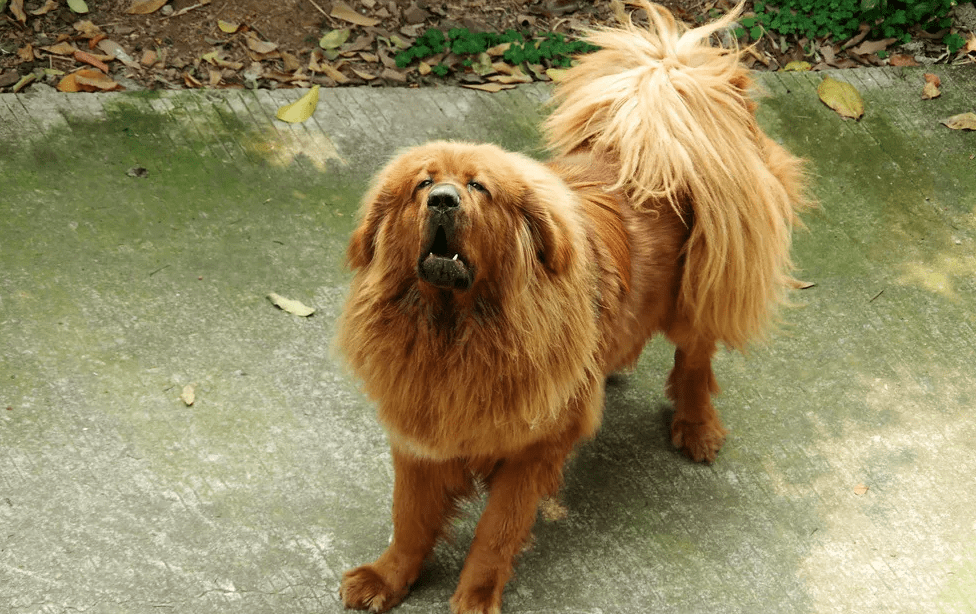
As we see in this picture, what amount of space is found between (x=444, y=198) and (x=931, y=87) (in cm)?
403

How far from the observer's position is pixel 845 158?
516 centimetres

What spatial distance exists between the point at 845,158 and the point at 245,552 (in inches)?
140

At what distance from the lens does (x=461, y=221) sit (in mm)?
2539

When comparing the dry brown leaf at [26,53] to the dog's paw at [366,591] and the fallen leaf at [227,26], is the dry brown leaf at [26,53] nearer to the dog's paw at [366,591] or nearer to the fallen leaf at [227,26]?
the fallen leaf at [227,26]

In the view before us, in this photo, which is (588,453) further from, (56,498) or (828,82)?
(828,82)

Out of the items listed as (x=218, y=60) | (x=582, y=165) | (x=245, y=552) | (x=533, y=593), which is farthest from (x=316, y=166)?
(x=533, y=593)

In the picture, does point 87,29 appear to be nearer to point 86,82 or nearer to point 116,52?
point 116,52

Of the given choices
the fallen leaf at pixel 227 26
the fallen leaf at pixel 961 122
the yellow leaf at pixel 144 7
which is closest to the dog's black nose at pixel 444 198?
the fallen leaf at pixel 227 26

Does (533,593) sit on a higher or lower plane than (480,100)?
lower

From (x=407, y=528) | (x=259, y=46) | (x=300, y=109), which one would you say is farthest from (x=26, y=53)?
(x=407, y=528)

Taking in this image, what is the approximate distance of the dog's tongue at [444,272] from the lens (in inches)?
101

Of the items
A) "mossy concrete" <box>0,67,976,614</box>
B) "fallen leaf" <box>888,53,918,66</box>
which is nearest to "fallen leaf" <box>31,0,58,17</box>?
"mossy concrete" <box>0,67,976,614</box>

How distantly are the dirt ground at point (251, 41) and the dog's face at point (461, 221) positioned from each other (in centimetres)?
271

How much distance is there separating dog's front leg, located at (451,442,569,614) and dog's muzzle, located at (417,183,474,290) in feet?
2.50
